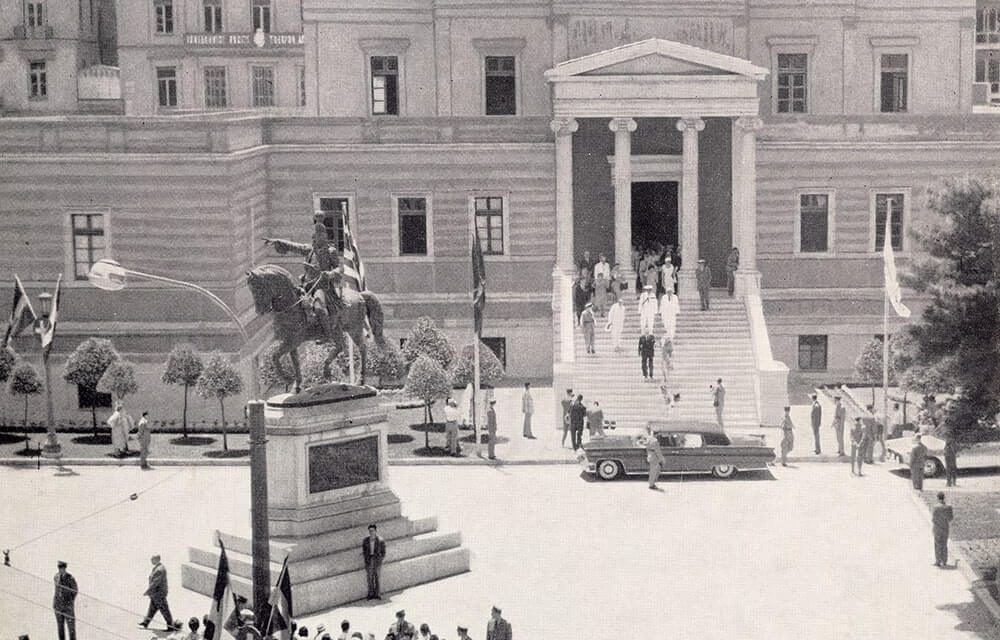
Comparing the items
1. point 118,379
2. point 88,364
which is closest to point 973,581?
point 118,379

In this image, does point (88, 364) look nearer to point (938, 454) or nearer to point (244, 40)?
point (938, 454)

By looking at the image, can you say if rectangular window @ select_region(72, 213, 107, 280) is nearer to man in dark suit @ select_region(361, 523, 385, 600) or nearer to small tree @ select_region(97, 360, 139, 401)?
small tree @ select_region(97, 360, 139, 401)

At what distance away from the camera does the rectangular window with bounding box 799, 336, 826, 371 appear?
5138cm

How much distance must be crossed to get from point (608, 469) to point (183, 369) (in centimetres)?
1159

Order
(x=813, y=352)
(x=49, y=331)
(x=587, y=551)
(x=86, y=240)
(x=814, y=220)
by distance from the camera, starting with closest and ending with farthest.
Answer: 1. (x=587, y=551)
2. (x=49, y=331)
3. (x=86, y=240)
4. (x=814, y=220)
5. (x=813, y=352)

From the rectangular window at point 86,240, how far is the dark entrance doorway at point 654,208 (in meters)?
16.5

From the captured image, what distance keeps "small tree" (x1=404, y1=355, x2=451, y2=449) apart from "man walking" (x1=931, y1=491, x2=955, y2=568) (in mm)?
14237

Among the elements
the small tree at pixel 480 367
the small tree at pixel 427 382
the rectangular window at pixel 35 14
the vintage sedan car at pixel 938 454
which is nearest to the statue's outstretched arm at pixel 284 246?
the small tree at pixel 427 382

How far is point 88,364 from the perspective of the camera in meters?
42.5

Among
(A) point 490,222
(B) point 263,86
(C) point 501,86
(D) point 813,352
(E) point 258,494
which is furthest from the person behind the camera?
(B) point 263,86

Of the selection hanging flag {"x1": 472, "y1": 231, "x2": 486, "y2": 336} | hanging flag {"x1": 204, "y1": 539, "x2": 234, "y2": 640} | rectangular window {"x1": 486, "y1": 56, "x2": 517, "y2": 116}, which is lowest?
hanging flag {"x1": 204, "y1": 539, "x2": 234, "y2": 640}

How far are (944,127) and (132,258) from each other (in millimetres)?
23829

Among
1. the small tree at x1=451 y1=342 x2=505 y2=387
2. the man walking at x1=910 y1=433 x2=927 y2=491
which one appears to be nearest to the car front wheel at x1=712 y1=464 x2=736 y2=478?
the man walking at x1=910 y1=433 x2=927 y2=491

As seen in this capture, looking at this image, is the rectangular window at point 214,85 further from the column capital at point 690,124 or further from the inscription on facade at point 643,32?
the column capital at point 690,124
